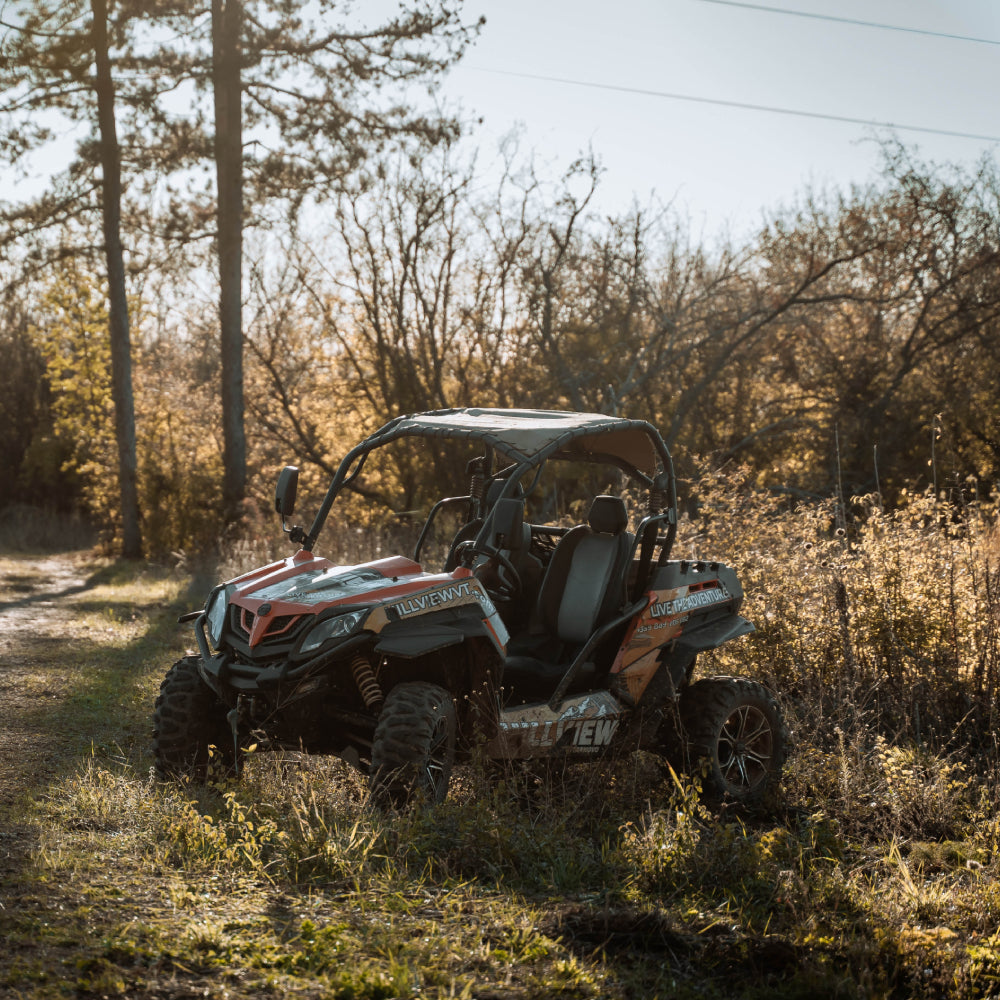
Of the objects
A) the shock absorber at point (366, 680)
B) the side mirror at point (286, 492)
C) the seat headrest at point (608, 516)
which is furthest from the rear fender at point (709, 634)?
the side mirror at point (286, 492)

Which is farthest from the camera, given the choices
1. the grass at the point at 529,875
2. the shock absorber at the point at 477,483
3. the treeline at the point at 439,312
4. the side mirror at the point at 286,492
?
the treeline at the point at 439,312

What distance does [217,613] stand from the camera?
17.8 ft

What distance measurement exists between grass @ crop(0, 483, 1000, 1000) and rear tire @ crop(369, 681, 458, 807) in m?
0.16

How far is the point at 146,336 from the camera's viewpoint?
3262cm

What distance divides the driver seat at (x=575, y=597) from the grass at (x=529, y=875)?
554 millimetres

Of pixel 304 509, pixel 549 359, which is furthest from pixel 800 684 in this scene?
pixel 304 509

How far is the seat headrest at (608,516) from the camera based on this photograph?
6.11 m

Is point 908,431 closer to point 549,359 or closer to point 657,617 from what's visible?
point 549,359

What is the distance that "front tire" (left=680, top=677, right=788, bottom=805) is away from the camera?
5930 mm

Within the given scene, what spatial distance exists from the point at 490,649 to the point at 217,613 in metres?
1.32

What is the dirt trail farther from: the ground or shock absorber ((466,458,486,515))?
shock absorber ((466,458,486,515))

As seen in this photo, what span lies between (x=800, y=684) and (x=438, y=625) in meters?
3.61

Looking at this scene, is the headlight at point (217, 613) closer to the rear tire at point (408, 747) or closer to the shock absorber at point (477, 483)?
the rear tire at point (408, 747)

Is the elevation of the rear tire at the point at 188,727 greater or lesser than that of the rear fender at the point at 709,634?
lesser
